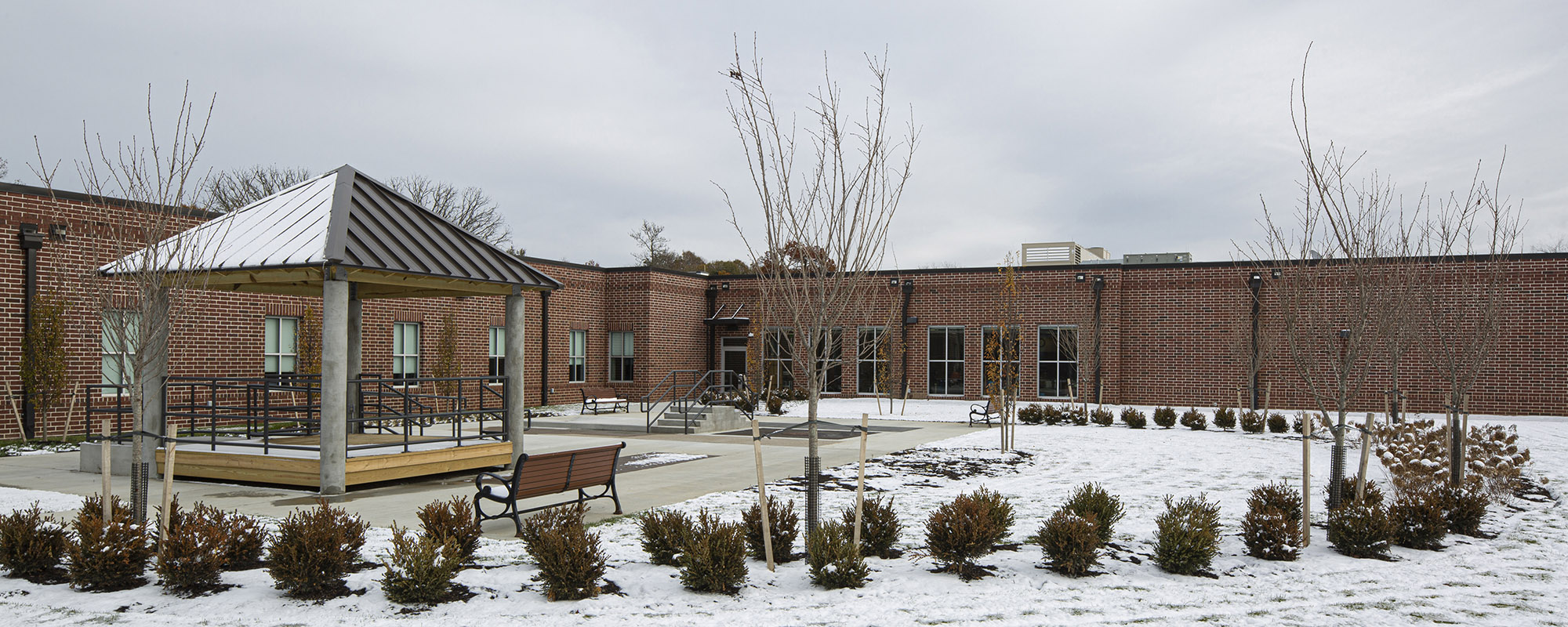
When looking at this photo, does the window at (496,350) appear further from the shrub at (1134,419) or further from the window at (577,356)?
the shrub at (1134,419)

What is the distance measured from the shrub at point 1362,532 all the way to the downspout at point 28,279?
61.1ft

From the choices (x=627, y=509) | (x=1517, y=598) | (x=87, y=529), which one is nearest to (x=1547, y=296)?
(x=1517, y=598)

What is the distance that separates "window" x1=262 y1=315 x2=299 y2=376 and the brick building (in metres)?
0.04

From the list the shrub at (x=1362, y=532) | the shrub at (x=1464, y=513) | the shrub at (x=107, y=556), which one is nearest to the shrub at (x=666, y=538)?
the shrub at (x=107, y=556)

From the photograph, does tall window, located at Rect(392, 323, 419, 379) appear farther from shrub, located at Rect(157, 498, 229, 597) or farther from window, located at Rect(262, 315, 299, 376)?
shrub, located at Rect(157, 498, 229, 597)

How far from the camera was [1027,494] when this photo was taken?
10.8 meters

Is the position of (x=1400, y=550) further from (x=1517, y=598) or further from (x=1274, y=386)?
(x=1274, y=386)

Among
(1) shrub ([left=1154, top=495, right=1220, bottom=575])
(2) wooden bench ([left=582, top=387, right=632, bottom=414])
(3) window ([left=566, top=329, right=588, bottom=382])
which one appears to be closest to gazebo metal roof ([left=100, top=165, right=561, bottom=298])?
(1) shrub ([left=1154, top=495, right=1220, bottom=575])

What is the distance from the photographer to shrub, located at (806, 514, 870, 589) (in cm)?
645

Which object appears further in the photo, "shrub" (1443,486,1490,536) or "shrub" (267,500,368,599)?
"shrub" (1443,486,1490,536)

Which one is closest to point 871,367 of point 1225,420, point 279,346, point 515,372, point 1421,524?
point 1225,420

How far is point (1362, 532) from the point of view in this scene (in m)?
7.54

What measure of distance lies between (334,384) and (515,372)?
2446mm

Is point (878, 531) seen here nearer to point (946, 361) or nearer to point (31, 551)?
point (31, 551)
